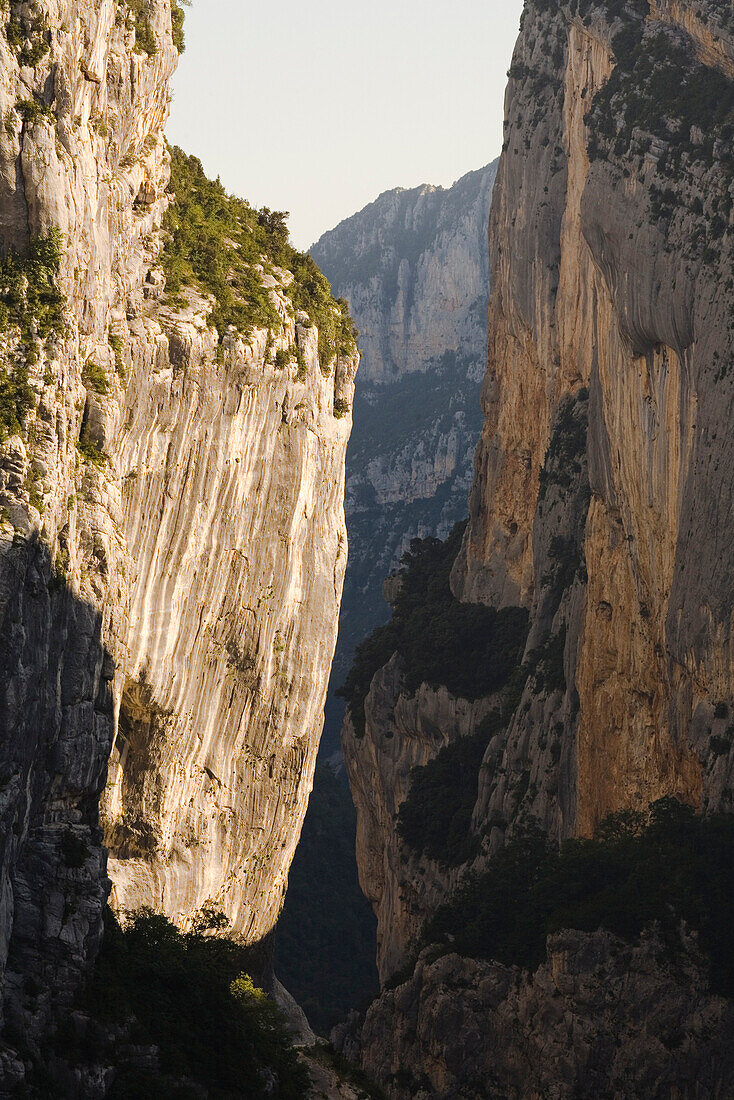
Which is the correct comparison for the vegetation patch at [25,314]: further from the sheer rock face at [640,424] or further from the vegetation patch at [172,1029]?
the sheer rock face at [640,424]

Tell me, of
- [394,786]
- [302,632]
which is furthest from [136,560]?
[394,786]

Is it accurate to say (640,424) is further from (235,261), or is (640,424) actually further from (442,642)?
(442,642)

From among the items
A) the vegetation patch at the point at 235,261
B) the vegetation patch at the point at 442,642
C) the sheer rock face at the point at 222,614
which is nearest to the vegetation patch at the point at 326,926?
the vegetation patch at the point at 442,642

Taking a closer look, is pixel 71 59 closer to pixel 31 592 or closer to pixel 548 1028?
pixel 31 592

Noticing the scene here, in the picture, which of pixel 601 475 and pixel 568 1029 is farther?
pixel 601 475

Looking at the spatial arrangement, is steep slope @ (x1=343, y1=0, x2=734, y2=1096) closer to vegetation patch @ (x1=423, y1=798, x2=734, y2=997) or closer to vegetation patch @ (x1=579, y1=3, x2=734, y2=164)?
vegetation patch @ (x1=579, y1=3, x2=734, y2=164)

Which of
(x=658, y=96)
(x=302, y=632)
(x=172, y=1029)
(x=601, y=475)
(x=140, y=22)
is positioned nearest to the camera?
(x=172, y=1029)

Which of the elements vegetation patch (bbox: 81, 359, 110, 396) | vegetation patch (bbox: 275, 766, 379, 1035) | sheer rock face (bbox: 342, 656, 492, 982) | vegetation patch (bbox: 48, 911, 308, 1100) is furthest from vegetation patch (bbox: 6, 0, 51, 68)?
vegetation patch (bbox: 275, 766, 379, 1035)
